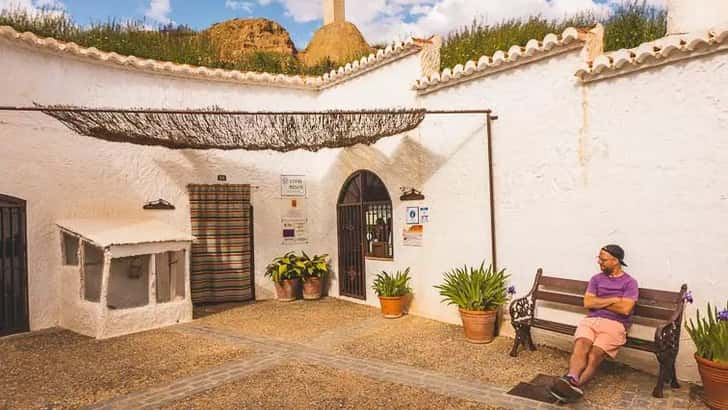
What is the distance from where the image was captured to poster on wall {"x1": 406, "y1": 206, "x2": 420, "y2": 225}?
6.75 meters

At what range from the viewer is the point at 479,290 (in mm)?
5379

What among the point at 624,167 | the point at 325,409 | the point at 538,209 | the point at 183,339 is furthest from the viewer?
the point at 183,339

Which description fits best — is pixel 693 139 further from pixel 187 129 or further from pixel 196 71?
pixel 196 71

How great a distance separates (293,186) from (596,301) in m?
5.67

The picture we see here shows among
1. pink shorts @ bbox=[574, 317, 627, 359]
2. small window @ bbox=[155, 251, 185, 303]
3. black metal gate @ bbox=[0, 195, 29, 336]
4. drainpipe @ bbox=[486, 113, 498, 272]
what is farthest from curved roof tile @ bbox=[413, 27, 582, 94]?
black metal gate @ bbox=[0, 195, 29, 336]

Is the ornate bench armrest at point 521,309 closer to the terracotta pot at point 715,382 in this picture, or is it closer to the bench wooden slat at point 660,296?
the bench wooden slat at point 660,296

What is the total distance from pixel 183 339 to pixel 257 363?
1.48 m

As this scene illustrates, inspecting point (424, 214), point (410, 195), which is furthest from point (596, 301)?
point (410, 195)

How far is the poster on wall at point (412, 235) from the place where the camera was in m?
6.72

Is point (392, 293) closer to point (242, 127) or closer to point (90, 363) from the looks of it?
point (242, 127)

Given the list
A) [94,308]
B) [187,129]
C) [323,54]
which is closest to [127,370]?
[94,308]

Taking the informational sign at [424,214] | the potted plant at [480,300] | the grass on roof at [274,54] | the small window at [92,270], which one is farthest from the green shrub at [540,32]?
the small window at [92,270]

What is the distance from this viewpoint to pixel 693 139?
4.06m

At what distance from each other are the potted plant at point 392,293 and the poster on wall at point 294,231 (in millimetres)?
2355
